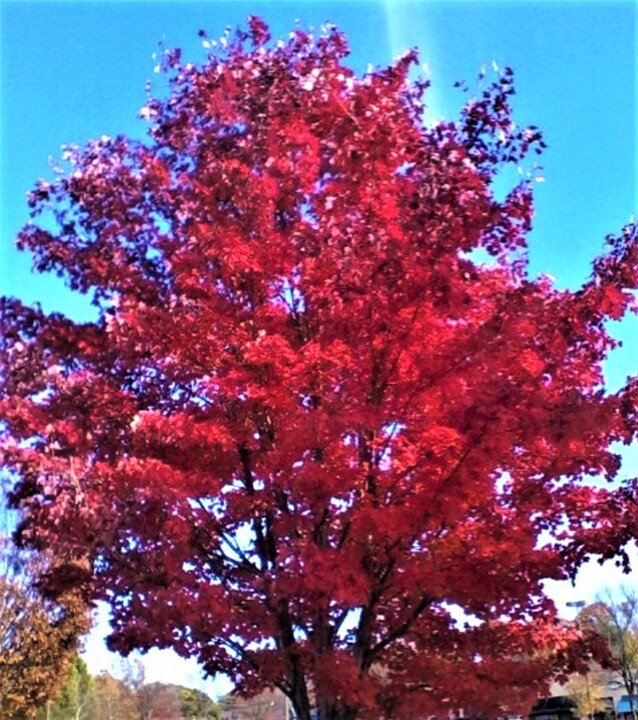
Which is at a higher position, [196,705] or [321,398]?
[321,398]

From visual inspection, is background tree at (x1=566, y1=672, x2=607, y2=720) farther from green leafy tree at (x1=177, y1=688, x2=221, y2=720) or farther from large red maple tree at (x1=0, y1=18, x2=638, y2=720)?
green leafy tree at (x1=177, y1=688, x2=221, y2=720)

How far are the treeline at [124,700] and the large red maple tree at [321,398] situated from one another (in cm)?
3845

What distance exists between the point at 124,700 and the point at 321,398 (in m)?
81.3

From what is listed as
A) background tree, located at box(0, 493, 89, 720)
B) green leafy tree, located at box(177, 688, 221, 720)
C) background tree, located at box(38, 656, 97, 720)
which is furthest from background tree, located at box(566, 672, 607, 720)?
green leafy tree, located at box(177, 688, 221, 720)

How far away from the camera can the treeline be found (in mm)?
52281

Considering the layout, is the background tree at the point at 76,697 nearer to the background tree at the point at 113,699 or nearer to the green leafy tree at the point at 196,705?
the background tree at the point at 113,699

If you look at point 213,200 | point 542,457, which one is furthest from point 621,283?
point 213,200

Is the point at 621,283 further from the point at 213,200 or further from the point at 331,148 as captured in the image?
the point at 213,200

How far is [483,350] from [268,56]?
352 centimetres

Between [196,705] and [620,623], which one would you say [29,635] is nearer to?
[620,623]

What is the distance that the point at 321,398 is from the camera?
280 inches

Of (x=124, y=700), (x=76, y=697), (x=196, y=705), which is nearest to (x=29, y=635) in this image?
(x=76, y=697)

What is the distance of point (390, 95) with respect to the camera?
7.42m

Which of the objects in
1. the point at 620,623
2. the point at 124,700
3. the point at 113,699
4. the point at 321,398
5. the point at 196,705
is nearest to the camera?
the point at 321,398
